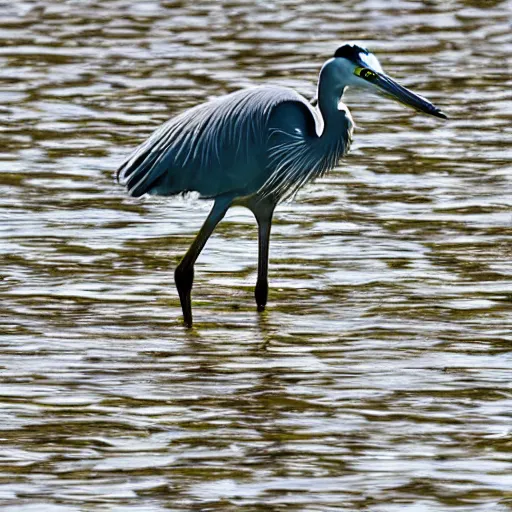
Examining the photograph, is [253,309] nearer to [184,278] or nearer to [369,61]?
[184,278]

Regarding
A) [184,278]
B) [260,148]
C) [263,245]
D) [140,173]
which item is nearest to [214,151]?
[260,148]

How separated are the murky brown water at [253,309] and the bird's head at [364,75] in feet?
3.68

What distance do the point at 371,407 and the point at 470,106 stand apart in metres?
7.84

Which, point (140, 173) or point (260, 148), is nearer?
point (260, 148)

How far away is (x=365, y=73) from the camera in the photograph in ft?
32.8

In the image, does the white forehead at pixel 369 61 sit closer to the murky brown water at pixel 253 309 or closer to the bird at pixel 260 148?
the bird at pixel 260 148

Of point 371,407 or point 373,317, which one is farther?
point 373,317

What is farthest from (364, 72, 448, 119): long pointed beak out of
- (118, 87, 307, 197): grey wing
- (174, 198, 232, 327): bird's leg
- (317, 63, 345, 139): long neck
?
(174, 198, 232, 327): bird's leg

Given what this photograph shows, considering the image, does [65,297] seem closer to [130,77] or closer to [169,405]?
[169,405]

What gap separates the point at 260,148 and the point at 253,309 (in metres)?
0.91

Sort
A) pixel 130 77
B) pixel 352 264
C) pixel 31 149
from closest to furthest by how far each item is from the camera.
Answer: pixel 352 264 < pixel 31 149 < pixel 130 77

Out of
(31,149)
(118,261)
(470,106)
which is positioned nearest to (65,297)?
(118,261)

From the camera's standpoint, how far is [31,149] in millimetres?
14336

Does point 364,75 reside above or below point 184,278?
above
